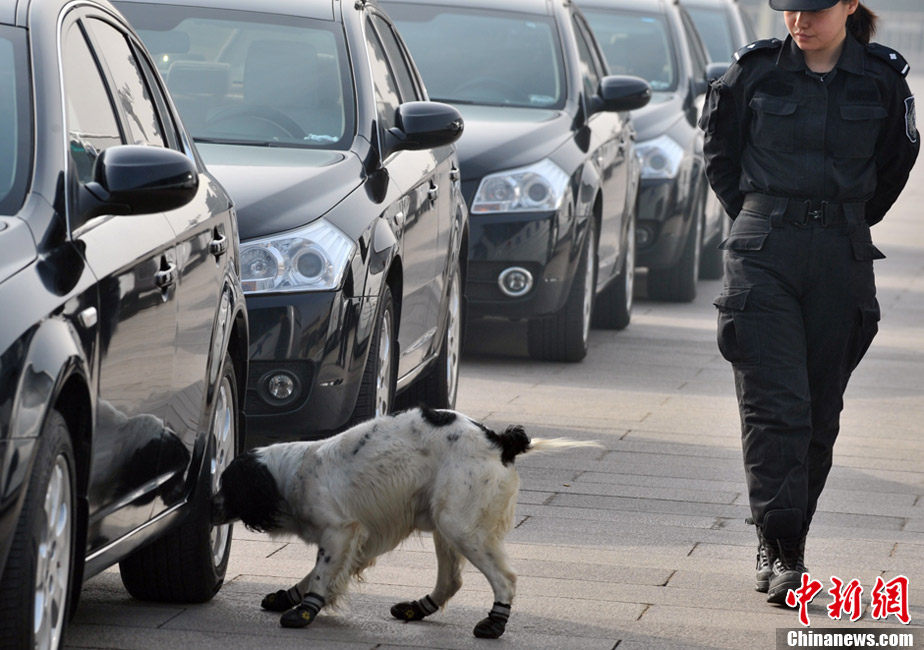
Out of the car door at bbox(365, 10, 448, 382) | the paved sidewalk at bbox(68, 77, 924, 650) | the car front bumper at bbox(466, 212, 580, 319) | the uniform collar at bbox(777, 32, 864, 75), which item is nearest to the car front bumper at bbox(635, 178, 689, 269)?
the paved sidewalk at bbox(68, 77, 924, 650)

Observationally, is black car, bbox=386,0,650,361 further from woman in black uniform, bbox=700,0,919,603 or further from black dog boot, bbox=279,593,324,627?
black dog boot, bbox=279,593,324,627

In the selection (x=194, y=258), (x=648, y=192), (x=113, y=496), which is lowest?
(x=648, y=192)

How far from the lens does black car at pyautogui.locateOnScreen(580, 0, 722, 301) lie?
1441cm

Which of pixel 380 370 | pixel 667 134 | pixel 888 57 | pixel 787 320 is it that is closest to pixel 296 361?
pixel 380 370

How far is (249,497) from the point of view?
5629 mm

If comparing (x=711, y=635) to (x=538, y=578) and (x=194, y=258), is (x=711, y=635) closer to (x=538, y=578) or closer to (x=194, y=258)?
(x=538, y=578)

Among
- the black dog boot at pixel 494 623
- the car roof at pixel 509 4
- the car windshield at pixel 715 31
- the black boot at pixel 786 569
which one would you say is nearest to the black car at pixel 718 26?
the car windshield at pixel 715 31

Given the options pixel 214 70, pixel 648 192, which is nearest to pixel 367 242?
pixel 214 70

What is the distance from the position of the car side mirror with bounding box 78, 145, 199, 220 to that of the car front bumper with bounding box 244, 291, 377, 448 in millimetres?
2503

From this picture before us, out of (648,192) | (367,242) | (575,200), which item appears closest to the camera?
(367,242)

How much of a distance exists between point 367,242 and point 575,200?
3.90 meters

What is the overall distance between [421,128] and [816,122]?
2514 millimetres

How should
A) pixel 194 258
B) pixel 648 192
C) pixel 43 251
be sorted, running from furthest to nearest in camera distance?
1. pixel 648 192
2. pixel 194 258
3. pixel 43 251

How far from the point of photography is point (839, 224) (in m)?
6.12
